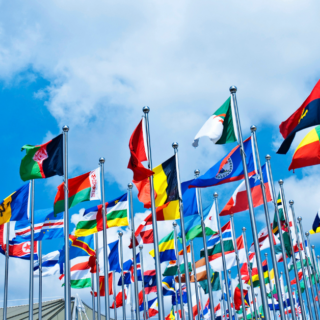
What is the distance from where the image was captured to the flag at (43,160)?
17781 mm

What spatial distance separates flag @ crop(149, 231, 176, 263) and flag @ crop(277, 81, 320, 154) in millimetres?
12877

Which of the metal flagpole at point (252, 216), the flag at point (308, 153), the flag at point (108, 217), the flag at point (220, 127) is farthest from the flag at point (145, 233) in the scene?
the flag at point (308, 153)

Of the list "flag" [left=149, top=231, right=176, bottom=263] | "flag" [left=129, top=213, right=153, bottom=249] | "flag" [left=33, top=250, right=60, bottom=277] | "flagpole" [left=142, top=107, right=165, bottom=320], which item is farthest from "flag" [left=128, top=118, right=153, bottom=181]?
"flag" [left=33, top=250, right=60, bottom=277]

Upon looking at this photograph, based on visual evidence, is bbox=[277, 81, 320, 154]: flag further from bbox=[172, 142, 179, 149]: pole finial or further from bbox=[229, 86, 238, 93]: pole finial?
bbox=[172, 142, 179, 149]: pole finial

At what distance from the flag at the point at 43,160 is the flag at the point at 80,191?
4.47ft

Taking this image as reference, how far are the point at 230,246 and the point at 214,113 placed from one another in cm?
1142

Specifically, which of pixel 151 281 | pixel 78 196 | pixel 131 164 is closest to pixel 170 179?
pixel 131 164

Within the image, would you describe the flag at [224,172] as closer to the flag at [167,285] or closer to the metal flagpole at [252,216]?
the metal flagpole at [252,216]

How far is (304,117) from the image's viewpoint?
12047 millimetres

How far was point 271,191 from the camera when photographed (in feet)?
60.6

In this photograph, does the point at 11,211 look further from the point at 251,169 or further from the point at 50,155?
the point at 251,169

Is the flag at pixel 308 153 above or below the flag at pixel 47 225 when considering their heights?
below

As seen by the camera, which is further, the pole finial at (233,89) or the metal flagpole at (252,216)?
the pole finial at (233,89)

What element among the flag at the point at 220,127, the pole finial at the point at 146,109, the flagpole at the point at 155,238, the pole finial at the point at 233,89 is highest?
the pole finial at the point at 146,109
